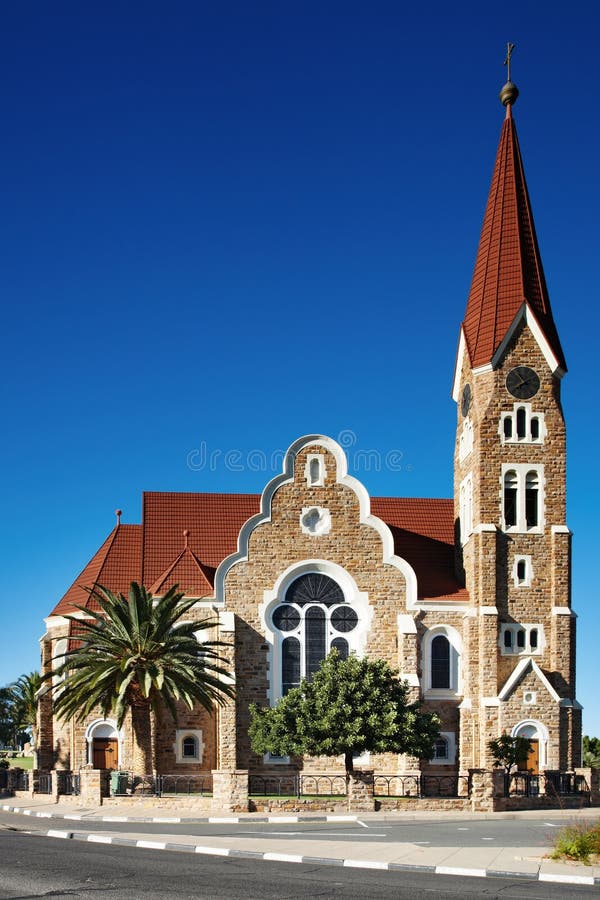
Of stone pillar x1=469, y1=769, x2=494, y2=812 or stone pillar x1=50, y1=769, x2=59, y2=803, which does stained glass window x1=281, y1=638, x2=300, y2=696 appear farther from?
stone pillar x1=469, y1=769, x2=494, y2=812

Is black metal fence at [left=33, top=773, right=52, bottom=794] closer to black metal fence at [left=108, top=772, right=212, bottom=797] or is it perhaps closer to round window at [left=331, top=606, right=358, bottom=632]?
black metal fence at [left=108, top=772, right=212, bottom=797]

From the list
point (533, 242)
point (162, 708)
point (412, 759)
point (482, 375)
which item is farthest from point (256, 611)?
point (533, 242)

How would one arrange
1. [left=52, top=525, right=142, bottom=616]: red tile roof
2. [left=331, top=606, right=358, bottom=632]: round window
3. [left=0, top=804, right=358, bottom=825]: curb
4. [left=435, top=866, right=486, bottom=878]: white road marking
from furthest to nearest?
[left=52, top=525, right=142, bottom=616]: red tile roof
[left=331, top=606, right=358, bottom=632]: round window
[left=0, top=804, right=358, bottom=825]: curb
[left=435, top=866, right=486, bottom=878]: white road marking

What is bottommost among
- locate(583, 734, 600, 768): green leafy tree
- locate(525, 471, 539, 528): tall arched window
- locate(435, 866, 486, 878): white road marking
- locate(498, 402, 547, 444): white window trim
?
locate(583, 734, 600, 768): green leafy tree

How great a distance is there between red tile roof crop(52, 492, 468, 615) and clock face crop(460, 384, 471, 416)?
5017 mm

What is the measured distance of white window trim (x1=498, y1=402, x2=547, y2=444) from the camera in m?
44.9

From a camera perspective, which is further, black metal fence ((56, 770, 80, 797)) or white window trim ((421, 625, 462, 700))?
white window trim ((421, 625, 462, 700))

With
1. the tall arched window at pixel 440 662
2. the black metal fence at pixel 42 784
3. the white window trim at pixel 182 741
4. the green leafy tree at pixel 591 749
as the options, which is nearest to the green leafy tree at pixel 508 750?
the tall arched window at pixel 440 662

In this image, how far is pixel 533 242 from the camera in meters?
47.8

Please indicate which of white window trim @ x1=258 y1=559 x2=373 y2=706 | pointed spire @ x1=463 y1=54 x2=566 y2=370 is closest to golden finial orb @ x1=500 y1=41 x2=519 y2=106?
pointed spire @ x1=463 y1=54 x2=566 y2=370

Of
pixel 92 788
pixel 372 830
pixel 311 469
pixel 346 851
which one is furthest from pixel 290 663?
pixel 346 851

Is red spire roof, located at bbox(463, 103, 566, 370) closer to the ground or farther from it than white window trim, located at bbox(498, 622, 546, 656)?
farther from it

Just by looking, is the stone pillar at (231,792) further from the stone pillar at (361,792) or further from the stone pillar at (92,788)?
the stone pillar at (92,788)

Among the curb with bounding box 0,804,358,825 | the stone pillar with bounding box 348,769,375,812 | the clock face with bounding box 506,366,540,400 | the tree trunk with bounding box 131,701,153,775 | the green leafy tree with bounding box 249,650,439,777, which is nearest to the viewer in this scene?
the curb with bounding box 0,804,358,825
